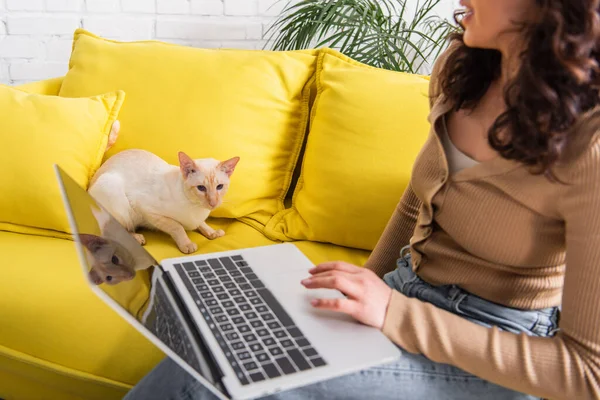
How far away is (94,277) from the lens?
2.19ft

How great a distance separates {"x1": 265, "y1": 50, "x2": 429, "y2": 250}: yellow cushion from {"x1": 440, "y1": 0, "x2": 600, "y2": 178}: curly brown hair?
57cm

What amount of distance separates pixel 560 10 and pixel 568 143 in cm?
17

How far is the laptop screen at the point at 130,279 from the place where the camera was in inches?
27.1

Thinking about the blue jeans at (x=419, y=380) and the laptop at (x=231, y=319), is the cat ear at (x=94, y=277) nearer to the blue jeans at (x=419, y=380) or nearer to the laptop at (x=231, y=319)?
the laptop at (x=231, y=319)

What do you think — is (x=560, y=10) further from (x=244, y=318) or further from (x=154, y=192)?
(x=154, y=192)

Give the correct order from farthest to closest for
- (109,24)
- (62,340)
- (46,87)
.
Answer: (109,24)
(46,87)
(62,340)

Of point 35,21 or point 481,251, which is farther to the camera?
point 35,21

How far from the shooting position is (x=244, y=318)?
819 millimetres

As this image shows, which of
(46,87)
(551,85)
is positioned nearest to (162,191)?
(46,87)

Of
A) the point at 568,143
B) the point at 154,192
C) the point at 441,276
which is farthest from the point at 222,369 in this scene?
the point at 154,192

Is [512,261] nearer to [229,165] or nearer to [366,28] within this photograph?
[229,165]

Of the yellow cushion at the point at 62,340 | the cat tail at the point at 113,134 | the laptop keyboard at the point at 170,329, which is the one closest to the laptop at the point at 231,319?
the laptop keyboard at the point at 170,329

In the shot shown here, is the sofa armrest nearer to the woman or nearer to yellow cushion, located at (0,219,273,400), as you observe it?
yellow cushion, located at (0,219,273,400)

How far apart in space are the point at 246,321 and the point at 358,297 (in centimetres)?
17
